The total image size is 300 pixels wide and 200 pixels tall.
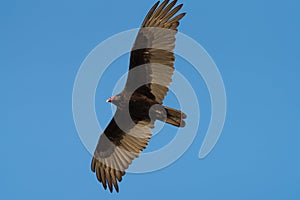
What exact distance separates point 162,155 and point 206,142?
0.98 m

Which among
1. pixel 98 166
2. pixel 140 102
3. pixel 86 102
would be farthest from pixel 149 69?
pixel 98 166

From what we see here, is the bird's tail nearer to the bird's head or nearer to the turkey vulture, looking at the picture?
the turkey vulture

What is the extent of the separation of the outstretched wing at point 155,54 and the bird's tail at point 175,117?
1.69 ft

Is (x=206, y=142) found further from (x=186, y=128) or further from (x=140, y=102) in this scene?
(x=140, y=102)

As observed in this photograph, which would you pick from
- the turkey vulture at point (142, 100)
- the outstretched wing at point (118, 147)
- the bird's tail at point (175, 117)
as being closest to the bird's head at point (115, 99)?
the turkey vulture at point (142, 100)

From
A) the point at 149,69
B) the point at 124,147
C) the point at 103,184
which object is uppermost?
the point at 149,69

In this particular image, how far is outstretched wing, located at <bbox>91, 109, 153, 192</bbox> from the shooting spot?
12570 mm

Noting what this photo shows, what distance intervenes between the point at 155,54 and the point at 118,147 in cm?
245

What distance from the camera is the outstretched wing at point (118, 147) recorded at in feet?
41.2

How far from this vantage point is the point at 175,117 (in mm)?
11602

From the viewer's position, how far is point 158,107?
11.9 metres

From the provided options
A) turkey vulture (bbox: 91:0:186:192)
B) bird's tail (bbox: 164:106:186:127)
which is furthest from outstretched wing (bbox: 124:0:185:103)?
bird's tail (bbox: 164:106:186:127)

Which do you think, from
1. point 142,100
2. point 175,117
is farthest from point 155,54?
point 175,117

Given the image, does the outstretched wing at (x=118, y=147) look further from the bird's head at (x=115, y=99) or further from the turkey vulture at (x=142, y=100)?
the bird's head at (x=115, y=99)
